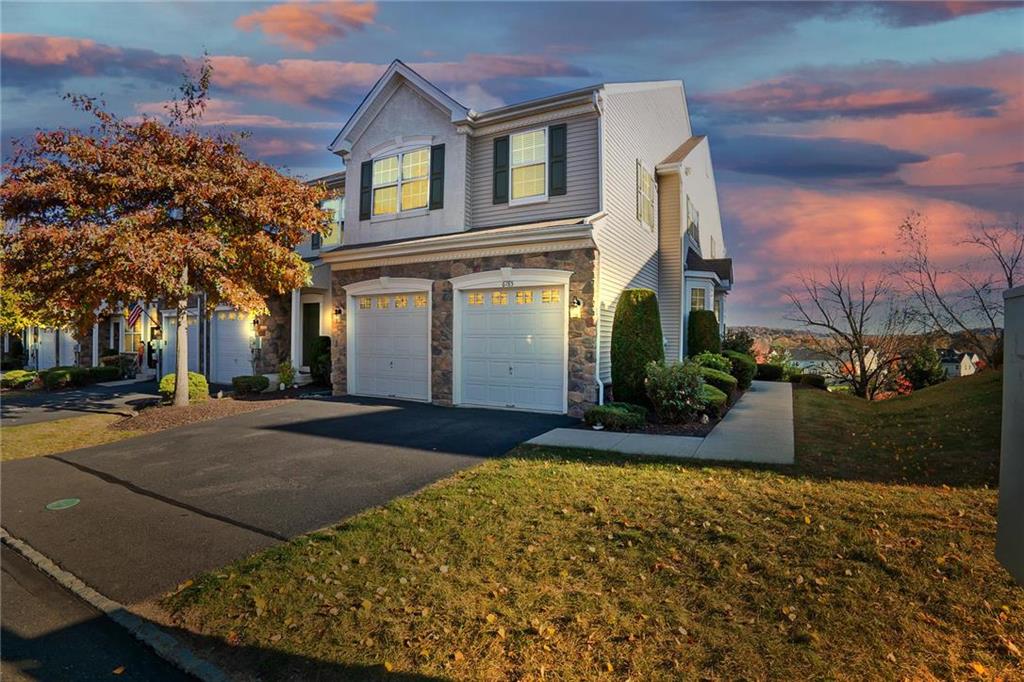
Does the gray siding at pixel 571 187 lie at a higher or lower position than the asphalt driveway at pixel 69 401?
higher

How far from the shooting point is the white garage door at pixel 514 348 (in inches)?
438

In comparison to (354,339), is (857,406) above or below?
below

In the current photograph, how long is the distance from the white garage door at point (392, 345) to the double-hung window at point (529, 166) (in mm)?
3606

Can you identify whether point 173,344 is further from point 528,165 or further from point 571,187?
point 571,187

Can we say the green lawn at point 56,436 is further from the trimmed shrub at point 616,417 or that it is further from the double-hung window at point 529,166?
the double-hung window at point 529,166

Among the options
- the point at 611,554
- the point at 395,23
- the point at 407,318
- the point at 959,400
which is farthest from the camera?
the point at 407,318

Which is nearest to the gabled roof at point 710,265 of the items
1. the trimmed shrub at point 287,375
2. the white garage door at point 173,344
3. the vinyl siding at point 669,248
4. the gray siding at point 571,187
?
the vinyl siding at point 669,248

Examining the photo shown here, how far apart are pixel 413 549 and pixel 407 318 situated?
369 inches

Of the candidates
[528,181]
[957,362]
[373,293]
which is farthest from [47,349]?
[957,362]

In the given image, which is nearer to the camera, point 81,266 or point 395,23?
point 395,23

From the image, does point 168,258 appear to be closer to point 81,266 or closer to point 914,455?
point 81,266

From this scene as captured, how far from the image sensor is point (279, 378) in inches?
645

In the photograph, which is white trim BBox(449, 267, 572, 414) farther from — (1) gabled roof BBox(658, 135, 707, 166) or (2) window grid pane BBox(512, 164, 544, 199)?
(1) gabled roof BBox(658, 135, 707, 166)

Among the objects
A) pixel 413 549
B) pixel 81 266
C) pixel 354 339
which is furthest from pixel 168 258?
pixel 413 549
